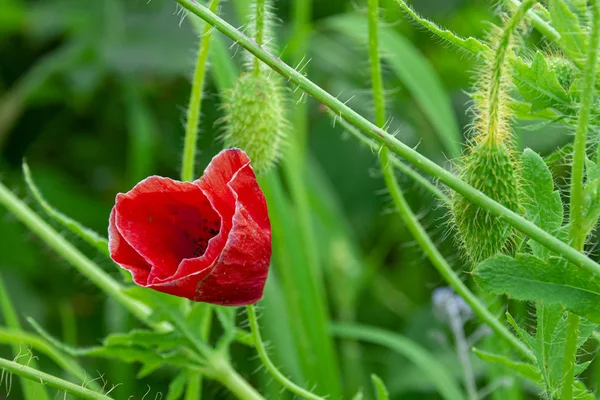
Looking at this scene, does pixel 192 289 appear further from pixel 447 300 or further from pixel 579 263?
pixel 447 300

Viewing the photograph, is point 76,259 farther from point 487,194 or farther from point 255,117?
point 487,194

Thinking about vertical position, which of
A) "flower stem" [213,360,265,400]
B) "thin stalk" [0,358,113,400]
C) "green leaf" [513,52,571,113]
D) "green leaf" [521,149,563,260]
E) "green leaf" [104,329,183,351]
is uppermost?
"green leaf" [513,52,571,113]

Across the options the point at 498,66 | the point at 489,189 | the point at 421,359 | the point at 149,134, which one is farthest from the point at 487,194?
the point at 149,134

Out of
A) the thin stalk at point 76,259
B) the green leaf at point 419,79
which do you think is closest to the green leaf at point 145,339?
the thin stalk at point 76,259

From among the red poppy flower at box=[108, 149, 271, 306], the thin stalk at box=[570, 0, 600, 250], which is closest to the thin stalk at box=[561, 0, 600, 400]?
the thin stalk at box=[570, 0, 600, 250]

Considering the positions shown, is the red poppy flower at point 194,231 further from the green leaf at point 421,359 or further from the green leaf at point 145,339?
the green leaf at point 421,359

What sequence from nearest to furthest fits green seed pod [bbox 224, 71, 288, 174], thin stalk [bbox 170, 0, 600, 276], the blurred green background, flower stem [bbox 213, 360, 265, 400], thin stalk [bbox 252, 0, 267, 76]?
thin stalk [bbox 170, 0, 600, 276] < thin stalk [bbox 252, 0, 267, 76] < green seed pod [bbox 224, 71, 288, 174] < flower stem [bbox 213, 360, 265, 400] < the blurred green background

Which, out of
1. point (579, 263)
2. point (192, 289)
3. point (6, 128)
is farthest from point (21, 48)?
point (579, 263)

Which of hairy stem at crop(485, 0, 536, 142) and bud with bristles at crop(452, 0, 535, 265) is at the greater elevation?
hairy stem at crop(485, 0, 536, 142)

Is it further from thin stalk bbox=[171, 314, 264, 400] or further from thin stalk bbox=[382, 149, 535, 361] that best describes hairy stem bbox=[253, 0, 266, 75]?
thin stalk bbox=[171, 314, 264, 400]
